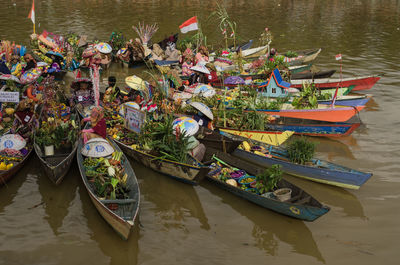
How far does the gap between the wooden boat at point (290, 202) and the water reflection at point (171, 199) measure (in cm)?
69

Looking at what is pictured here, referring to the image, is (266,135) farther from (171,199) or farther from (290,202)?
(171,199)

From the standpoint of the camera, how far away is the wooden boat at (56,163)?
8125mm

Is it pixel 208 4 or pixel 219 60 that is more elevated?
pixel 208 4

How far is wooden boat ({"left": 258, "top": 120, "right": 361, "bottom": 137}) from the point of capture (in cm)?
1062

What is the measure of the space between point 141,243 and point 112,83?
6.62m

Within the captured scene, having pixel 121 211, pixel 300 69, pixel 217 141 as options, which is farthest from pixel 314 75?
pixel 121 211

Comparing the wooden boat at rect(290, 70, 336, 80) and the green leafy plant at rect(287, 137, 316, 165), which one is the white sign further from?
the wooden boat at rect(290, 70, 336, 80)

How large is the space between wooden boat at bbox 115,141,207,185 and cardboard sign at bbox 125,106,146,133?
0.54 metres

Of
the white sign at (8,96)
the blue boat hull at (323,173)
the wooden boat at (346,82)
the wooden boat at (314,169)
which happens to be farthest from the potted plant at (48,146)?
the wooden boat at (346,82)

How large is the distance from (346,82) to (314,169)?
259 inches

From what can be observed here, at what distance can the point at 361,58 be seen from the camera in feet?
61.7

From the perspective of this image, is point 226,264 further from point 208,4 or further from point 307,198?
point 208,4

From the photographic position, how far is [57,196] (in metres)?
8.43

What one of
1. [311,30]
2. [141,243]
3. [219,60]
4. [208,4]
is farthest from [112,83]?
[208,4]
